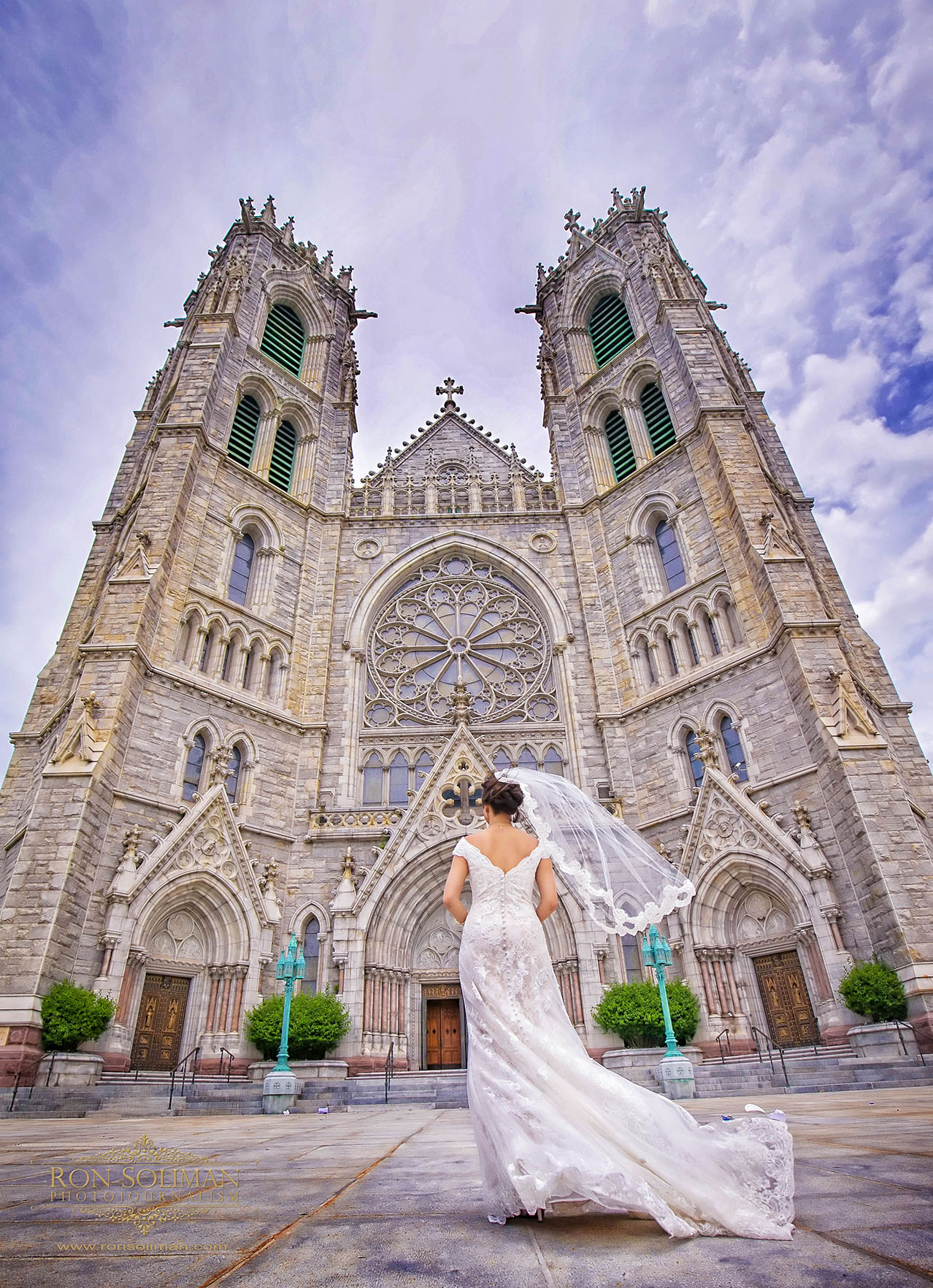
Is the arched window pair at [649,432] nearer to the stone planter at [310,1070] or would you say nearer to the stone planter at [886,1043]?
the stone planter at [886,1043]

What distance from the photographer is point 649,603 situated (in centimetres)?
2198

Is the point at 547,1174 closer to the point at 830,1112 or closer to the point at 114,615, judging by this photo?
the point at 830,1112

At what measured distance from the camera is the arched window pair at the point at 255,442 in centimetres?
2522

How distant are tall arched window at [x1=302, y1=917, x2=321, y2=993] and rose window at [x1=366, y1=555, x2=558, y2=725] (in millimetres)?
6188

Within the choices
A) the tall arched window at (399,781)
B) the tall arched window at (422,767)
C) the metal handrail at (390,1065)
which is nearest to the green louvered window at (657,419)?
the tall arched window at (422,767)

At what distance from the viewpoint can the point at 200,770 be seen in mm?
18188

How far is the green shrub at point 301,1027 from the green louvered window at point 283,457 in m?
16.3

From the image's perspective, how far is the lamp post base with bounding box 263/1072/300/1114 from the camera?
1166 centimetres

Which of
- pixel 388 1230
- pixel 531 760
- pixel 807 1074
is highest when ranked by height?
pixel 531 760

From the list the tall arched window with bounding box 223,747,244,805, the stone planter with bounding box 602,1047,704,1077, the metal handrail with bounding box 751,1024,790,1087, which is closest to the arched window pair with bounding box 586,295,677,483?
the tall arched window with bounding box 223,747,244,805

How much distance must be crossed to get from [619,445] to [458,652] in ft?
33.9

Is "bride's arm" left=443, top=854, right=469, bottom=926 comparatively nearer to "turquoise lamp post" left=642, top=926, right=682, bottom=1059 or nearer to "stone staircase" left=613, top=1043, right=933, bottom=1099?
"stone staircase" left=613, top=1043, right=933, bottom=1099

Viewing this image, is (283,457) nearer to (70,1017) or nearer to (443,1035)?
(70,1017)

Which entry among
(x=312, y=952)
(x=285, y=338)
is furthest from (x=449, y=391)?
(x=312, y=952)
